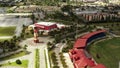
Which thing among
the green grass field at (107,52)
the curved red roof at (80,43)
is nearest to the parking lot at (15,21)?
the curved red roof at (80,43)

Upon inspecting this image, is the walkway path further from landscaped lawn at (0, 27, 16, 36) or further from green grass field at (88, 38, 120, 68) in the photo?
green grass field at (88, 38, 120, 68)

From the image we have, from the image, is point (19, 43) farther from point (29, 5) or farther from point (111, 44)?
point (29, 5)

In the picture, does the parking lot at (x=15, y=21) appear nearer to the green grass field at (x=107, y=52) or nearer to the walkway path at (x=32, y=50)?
the walkway path at (x=32, y=50)

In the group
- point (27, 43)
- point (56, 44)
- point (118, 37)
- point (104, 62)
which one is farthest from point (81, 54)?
point (118, 37)

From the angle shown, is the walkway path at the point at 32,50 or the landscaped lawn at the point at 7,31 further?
the landscaped lawn at the point at 7,31

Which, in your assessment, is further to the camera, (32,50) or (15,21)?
(15,21)

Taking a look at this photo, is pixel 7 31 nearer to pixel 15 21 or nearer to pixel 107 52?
pixel 15 21

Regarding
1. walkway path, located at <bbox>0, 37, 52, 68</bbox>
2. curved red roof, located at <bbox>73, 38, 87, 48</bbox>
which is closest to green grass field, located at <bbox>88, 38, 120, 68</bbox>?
curved red roof, located at <bbox>73, 38, 87, 48</bbox>

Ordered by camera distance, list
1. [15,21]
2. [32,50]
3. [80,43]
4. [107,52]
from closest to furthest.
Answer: [32,50] < [107,52] < [80,43] < [15,21]


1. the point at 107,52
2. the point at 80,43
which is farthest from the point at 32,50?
the point at 107,52
